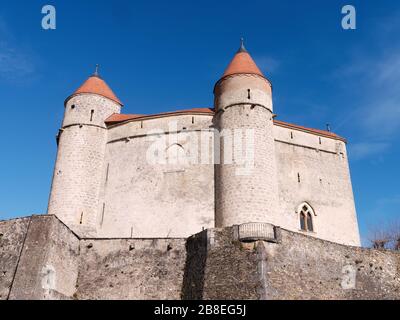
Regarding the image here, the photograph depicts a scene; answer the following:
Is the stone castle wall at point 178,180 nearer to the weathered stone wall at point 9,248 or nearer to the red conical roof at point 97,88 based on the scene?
the red conical roof at point 97,88

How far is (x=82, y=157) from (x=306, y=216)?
12.4 m

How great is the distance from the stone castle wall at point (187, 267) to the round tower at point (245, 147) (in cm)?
325

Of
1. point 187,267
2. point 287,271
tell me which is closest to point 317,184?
point 287,271

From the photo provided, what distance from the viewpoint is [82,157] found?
1007 inches

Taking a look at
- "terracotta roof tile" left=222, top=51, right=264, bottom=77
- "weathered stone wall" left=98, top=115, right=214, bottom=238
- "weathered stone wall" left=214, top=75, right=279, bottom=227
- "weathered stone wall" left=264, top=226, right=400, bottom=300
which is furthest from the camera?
"terracotta roof tile" left=222, top=51, right=264, bottom=77

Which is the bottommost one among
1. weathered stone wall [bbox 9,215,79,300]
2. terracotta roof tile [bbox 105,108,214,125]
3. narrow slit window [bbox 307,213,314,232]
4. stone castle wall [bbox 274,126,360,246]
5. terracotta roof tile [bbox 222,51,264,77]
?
weathered stone wall [bbox 9,215,79,300]

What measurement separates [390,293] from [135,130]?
1514 centimetres

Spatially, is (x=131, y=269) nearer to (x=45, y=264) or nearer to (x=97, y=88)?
(x=45, y=264)

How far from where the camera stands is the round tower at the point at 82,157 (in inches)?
958

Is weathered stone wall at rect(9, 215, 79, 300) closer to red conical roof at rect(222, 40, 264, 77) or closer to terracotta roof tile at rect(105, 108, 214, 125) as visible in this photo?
terracotta roof tile at rect(105, 108, 214, 125)

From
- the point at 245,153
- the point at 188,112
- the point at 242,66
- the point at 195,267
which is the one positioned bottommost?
the point at 195,267

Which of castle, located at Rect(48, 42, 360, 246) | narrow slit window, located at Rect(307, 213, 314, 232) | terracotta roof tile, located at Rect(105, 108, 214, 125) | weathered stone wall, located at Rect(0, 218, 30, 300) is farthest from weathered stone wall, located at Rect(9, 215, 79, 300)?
narrow slit window, located at Rect(307, 213, 314, 232)

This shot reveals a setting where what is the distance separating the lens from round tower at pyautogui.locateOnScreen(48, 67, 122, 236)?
79.9 ft

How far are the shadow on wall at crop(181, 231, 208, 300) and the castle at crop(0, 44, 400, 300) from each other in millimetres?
46
